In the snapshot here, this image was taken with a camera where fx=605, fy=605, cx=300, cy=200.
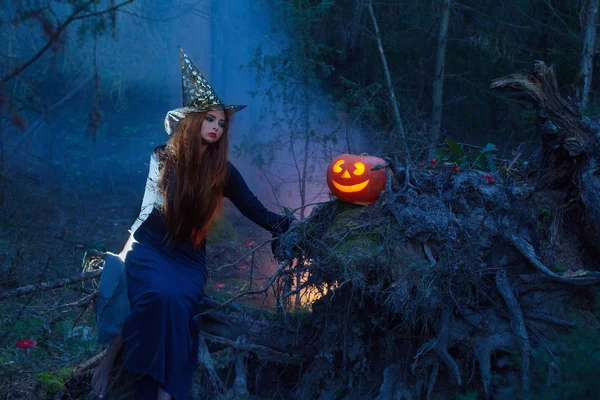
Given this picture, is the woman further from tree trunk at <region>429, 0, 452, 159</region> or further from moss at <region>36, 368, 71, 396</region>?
tree trunk at <region>429, 0, 452, 159</region>

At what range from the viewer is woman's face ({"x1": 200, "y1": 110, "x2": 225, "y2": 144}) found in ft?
12.5

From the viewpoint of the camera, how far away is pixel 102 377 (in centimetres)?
360

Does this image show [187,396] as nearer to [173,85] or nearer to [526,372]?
[526,372]

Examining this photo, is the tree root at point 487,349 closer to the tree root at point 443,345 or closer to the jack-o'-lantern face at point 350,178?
the tree root at point 443,345

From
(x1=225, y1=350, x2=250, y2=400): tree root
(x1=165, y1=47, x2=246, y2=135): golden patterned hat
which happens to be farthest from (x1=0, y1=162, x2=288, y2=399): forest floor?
(x1=165, y1=47, x2=246, y2=135): golden patterned hat

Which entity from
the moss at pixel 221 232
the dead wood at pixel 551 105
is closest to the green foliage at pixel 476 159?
the dead wood at pixel 551 105

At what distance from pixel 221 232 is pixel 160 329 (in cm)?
571

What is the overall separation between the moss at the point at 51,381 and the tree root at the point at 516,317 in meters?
2.82

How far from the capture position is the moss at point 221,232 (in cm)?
871

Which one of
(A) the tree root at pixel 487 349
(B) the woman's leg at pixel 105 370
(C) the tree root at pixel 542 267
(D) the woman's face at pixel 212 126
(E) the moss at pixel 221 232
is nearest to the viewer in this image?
(C) the tree root at pixel 542 267

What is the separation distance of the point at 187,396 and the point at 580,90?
7253 millimetres

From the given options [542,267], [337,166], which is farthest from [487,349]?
[337,166]

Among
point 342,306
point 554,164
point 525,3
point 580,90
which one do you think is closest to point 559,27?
point 525,3

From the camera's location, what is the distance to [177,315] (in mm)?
3363
